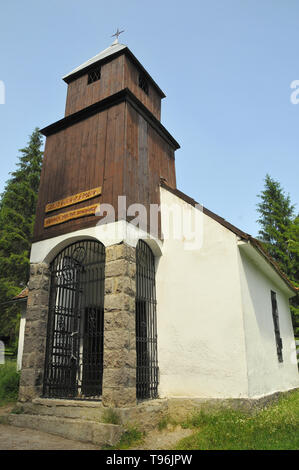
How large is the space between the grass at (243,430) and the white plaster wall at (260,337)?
624 mm

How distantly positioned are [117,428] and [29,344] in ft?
10.3

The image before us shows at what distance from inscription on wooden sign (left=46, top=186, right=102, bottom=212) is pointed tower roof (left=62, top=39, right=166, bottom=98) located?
414 cm

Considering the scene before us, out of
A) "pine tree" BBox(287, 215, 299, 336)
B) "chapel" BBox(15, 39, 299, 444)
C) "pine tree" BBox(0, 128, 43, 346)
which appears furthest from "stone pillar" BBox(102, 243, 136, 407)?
"pine tree" BBox(0, 128, 43, 346)

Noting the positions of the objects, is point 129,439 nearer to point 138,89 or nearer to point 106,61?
point 138,89

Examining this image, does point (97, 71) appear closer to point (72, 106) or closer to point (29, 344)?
point (72, 106)

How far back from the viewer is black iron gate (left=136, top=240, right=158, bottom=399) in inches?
275

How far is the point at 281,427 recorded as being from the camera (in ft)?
18.2

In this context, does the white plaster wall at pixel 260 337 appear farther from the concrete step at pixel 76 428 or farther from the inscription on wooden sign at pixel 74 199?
the inscription on wooden sign at pixel 74 199

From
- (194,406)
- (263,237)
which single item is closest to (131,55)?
(194,406)

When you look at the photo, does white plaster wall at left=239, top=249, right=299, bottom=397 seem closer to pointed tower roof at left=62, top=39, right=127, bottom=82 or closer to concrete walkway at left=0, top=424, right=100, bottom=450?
concrete walkway at left=0, top=424, right=100, bottom=450

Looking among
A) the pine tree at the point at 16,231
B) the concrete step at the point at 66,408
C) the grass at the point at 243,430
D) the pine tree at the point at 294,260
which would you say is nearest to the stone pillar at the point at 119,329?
the concrete step at the point at 66,408

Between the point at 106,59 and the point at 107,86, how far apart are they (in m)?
0.93

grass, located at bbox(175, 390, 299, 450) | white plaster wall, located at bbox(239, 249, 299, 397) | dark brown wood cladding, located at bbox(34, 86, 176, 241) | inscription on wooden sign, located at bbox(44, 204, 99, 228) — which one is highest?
dark brown wood cladding, located at bbox(34, 86, 176, 241)

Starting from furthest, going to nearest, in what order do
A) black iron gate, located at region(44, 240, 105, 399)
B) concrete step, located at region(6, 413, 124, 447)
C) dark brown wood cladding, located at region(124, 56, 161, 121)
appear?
dark brown wood cladding, located at region(124, 56, 161, 121) < black iron gate, located at region(44, 240, 105, 399) < concrete step, located at region(6, 413, 124, 447)
